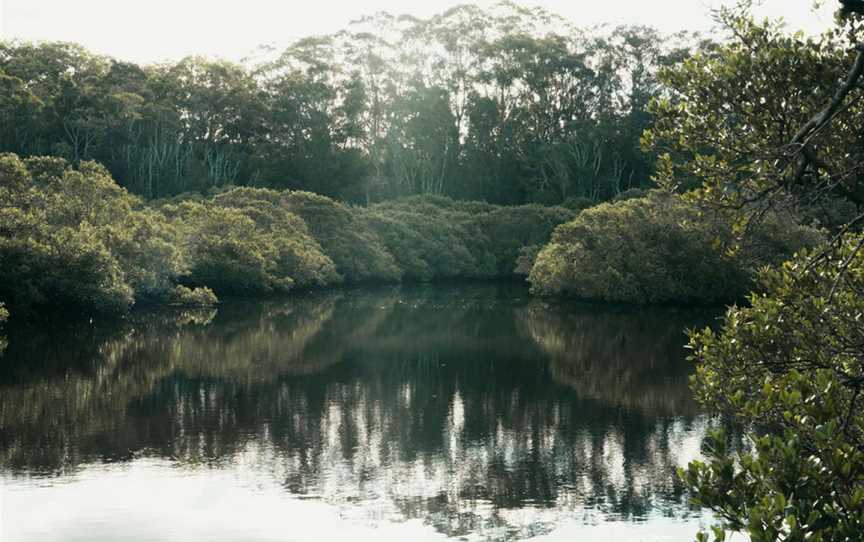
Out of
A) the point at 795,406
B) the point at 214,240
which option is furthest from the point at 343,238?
the point at 795,406

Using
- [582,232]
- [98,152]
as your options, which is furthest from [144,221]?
[98,152]

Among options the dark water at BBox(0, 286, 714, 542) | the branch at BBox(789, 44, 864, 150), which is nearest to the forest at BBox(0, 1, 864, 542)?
the branch at BBox(789, 44, 864, 150)

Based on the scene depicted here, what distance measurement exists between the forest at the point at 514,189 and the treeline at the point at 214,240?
0.40 ft

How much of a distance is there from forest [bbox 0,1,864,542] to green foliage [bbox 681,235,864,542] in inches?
1.0

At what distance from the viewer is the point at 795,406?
6.94 m

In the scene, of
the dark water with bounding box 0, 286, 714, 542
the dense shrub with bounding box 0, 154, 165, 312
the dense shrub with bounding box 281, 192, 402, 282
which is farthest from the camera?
the dense shrub with bounding box 281, 192, 402, 282

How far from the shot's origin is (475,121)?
2987 inches

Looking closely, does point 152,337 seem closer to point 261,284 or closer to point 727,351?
point 261,284

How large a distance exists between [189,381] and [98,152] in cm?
4153

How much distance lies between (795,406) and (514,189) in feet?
232

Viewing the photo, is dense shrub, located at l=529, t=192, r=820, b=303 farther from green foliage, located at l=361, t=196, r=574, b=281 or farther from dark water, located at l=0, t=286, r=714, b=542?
green foliage, located at l=361, t=196, r=574, b=281

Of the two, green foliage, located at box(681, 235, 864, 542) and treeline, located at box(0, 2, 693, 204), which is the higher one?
treeline, located at box(0, 2, 693, 204)

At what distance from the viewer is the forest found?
8391mm

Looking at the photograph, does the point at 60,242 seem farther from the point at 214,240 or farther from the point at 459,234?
the point at 459,234
